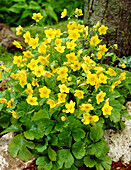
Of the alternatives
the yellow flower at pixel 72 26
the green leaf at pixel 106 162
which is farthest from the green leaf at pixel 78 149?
the yellow flower at pixel 72 26

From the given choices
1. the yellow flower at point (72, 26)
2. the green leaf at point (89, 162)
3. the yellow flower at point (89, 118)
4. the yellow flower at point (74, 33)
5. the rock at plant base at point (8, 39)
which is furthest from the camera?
the rock at plant base at point (8, 39)

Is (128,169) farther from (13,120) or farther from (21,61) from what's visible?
(21,61)

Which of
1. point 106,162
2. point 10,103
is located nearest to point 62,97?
point 10,103

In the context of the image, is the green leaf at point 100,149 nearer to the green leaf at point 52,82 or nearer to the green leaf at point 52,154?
the green leaf at point 52,154

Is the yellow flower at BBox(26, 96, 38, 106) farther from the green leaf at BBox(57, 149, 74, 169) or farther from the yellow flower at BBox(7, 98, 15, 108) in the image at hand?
the green leaf at BBox(57, 149, 74, 169)

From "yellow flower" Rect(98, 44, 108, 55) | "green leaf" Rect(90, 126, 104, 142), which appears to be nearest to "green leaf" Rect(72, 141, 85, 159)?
"green leaf" Rect(90, 126, 104, 142)

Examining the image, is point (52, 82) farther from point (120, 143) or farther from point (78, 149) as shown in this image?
point (120, 143)
